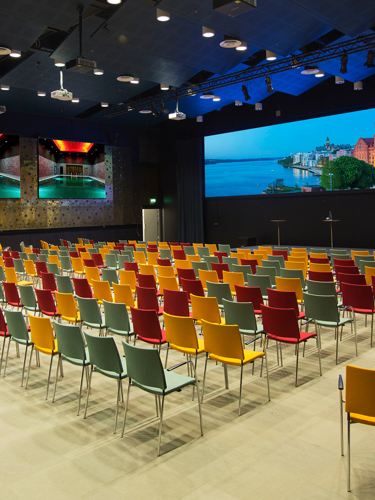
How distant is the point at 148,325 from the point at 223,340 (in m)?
1.08

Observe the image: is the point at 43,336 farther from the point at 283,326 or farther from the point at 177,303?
the point at 283,326

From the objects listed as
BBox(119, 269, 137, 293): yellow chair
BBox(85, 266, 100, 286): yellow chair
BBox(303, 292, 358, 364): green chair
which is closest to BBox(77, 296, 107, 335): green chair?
BBox(119, 269, 137, 293): yellow chair

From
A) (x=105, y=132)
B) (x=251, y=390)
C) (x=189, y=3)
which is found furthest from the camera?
(x=105, y=132)

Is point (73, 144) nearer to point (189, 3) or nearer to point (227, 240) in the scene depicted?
point (227, 240)

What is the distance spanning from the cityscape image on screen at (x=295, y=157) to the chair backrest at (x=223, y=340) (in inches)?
497

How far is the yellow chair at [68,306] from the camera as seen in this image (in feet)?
20.4

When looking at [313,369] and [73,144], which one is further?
[73,144]

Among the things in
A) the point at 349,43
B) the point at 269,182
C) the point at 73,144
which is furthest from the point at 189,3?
the point at 73,144

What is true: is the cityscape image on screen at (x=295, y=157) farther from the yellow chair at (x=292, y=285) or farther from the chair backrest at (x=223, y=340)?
the chair backrest at (x=223, y=340)

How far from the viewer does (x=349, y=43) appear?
11414mm

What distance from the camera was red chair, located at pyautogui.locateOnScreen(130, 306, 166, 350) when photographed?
5.22 meters

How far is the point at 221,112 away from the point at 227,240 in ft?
17.9

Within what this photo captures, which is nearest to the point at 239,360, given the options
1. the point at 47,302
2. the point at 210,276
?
the point at 47,302

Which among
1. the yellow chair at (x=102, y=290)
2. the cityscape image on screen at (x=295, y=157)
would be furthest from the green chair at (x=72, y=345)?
the cityscape image on screen at (x=295, y=157)
